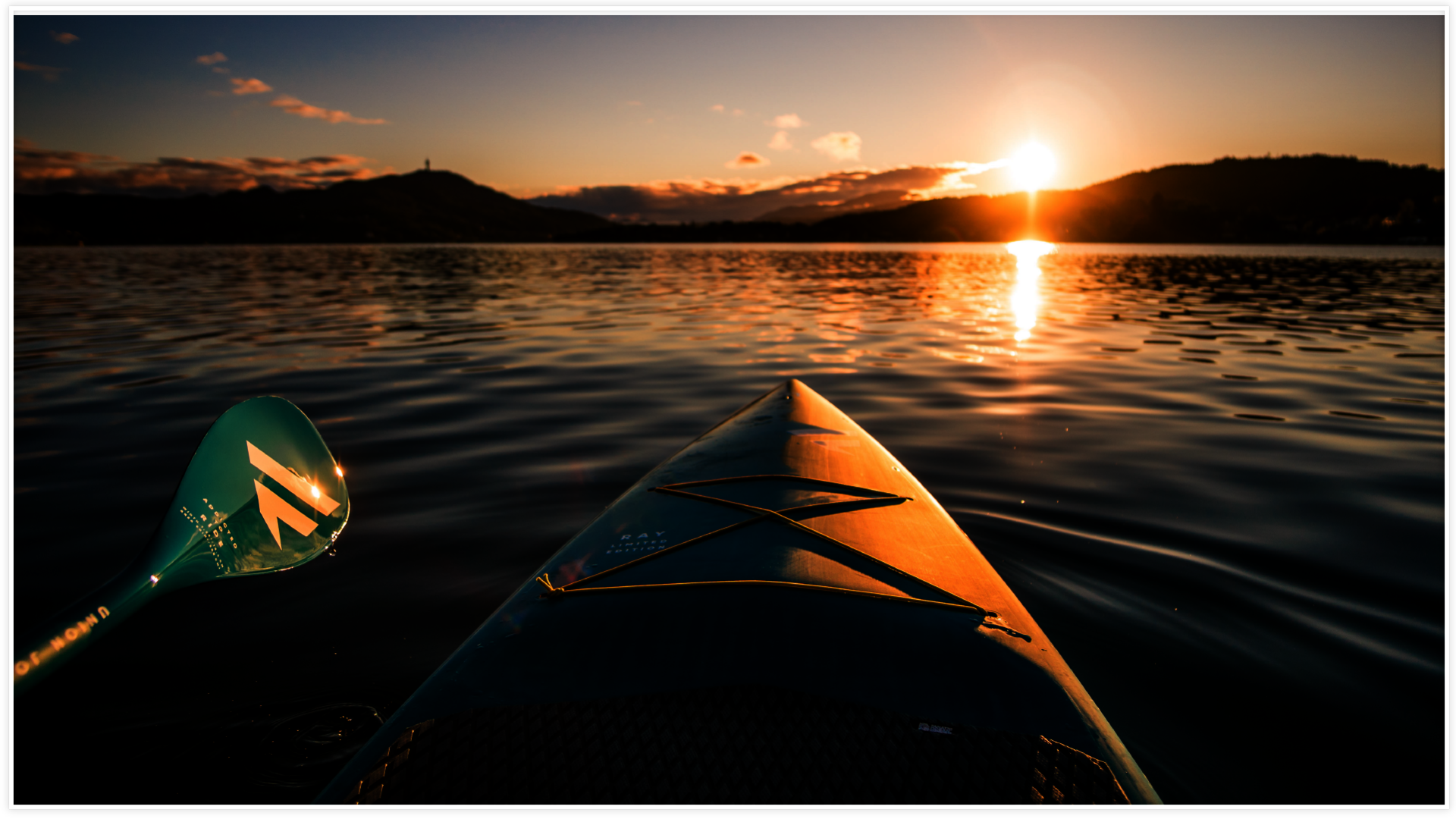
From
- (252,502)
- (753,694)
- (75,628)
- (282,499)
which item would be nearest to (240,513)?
(252,502)

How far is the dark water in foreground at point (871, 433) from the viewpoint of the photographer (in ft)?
7.70

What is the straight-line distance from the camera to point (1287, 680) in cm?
260

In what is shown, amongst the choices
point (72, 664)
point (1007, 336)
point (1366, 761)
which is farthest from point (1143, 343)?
point (72, 664)

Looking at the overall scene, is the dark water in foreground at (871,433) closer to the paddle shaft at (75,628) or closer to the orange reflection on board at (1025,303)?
the orange reflection on board at (1025,303)

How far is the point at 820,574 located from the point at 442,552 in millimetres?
2302

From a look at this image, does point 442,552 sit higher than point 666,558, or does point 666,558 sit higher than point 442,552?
point 666,558

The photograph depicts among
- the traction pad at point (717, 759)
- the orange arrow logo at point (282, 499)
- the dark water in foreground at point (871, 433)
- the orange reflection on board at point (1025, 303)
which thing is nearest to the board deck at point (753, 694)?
the traction pad at point (717, 759)

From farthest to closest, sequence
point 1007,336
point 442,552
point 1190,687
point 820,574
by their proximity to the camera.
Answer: point 1007,336 → point 442,552 → point 1190,687 → point 820,574

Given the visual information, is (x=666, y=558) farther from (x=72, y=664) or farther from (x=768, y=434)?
(x=72, y=664)

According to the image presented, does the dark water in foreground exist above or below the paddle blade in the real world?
below

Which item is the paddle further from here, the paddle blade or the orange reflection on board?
the orange reflection on board

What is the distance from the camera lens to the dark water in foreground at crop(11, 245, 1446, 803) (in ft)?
7.70

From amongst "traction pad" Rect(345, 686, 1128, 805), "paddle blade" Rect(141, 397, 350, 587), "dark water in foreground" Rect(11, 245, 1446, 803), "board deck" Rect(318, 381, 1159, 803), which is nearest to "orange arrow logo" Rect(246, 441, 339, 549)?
"paddle blade" Rect(141, 397, 350, 587)

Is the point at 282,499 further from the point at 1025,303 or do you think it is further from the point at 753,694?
the point at 1025,303
